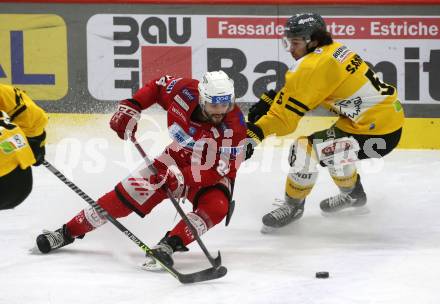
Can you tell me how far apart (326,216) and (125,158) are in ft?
6.31

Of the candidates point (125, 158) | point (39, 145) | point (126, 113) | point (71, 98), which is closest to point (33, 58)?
point (71, 98)

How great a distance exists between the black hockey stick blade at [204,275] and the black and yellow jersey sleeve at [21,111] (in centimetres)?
94

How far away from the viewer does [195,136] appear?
16.7 feet

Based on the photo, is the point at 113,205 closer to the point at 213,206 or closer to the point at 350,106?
the point at 213,206

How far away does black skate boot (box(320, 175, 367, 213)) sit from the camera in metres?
6.00

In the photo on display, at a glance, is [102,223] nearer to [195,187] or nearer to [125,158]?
[195,187]

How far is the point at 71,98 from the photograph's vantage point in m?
7.66

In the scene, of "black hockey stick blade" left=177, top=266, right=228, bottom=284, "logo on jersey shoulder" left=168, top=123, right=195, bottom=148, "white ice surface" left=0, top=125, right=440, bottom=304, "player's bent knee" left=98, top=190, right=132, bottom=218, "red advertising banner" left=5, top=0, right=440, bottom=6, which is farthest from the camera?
"red advertising banner" left=5, top=0, right=440, bottom=6

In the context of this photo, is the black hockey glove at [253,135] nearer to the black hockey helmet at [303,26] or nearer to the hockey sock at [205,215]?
the hockey sock at [205,215]

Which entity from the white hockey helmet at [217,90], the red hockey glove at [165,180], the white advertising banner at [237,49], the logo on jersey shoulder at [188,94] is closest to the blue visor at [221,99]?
the white hockey helmet at [217,90]

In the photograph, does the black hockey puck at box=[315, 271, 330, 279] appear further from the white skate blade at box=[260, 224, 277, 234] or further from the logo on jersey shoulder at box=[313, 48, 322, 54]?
the logo on jersey shoulder at box=[313, 48, 322, 54]

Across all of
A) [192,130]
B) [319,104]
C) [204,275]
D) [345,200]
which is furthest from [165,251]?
[345,200]

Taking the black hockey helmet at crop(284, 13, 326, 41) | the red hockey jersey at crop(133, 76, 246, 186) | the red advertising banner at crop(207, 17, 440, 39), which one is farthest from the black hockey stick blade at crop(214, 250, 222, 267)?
the red advertising banner at crop(207, 17, 440, 39)

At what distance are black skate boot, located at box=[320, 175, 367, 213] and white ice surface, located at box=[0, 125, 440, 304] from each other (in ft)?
0.27
